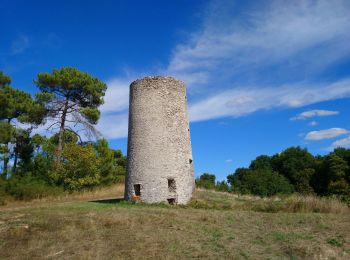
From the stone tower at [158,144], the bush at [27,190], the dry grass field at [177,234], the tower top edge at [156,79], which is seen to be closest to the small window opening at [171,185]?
the stone tower at [158,144]

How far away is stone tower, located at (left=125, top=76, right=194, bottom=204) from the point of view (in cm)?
1795

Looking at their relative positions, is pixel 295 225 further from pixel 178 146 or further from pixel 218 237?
pixel 178 146

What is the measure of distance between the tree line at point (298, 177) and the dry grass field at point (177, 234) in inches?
599

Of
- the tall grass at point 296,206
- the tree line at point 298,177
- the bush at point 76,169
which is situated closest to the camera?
the tall grass at point 296,206

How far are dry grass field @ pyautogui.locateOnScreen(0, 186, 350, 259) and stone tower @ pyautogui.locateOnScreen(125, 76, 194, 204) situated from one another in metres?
3.19

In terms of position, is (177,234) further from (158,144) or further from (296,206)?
(158,144)

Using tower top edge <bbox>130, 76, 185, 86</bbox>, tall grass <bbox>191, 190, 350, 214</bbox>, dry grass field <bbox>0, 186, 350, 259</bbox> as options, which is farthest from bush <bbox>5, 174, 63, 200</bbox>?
tall grass <bbox>191, 190, 350, 214</bbox>

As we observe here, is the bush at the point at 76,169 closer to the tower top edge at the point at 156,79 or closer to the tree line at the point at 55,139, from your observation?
the tree line at the point at 55,139

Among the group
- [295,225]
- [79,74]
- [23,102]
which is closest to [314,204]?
[295,225]

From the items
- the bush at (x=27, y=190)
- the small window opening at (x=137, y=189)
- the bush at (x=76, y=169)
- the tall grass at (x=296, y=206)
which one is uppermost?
the bush at (x=76, y=169)

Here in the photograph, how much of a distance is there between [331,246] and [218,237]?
2.88m

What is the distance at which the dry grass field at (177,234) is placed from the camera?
31.2 ft

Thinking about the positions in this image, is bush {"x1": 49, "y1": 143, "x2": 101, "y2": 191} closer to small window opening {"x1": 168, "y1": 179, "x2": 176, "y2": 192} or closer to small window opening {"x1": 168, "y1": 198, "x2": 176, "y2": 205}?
small window opening {"x1": 168, "y1": 198, "x2": 176, "y2": 205}

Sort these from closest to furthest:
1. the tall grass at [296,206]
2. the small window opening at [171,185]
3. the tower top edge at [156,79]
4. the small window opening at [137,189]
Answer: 1. the tall grass at [296,206]
2. the small window opening at [171,185]
3. the small window opening at [137,189]
4. the tower top edge at [156,79]
